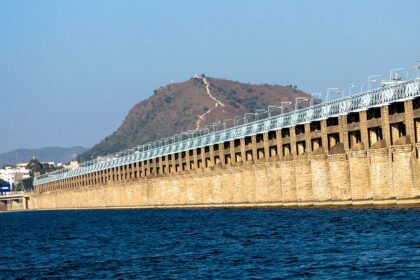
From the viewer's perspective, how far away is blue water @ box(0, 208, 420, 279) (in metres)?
49.6

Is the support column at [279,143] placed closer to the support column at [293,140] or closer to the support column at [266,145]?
the support column at [293,140]

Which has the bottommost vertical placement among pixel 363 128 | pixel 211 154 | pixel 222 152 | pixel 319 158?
pixel 319 158

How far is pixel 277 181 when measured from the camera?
115 metres

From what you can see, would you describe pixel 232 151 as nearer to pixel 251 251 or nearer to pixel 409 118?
pixel 409 118

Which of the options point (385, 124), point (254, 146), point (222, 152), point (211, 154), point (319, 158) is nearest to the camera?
point (385, 124)

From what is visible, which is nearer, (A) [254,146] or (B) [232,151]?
(A) [254,146]

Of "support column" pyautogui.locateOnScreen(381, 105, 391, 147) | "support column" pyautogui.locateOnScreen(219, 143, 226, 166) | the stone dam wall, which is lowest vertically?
the stone dam wall

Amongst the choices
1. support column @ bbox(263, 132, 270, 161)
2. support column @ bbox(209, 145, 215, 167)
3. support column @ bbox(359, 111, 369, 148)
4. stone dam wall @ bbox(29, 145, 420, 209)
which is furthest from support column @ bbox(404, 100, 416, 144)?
support column @ bbox(209, 145, 215, 167)

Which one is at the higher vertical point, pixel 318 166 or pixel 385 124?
pixel 385 124

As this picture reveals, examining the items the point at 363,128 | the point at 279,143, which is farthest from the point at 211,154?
the point at 363,128

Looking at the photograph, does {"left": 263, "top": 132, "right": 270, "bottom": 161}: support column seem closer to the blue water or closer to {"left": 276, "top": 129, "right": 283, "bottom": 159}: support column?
{"left": 276, "top": 129, "right": 283, "bottom": 159}: support column

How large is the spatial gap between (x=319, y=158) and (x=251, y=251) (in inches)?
1632

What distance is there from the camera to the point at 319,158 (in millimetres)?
101188

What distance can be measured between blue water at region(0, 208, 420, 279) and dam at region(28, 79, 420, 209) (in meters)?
3.10
